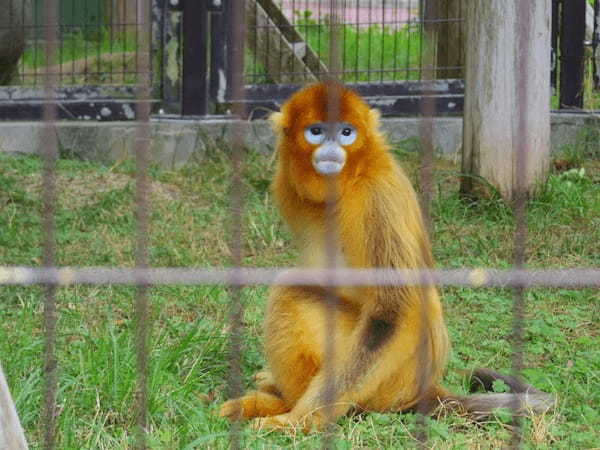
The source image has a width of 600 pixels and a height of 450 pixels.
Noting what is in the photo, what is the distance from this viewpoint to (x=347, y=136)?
3518mm

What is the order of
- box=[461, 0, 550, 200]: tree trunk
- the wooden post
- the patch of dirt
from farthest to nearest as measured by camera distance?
the patch of dirt, box=[461, 0, 550, 200]: tree trunk, the wooden post

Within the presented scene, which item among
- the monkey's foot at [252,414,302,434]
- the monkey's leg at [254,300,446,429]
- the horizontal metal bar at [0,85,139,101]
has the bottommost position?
the monkey's foot at [252,414,302,434]

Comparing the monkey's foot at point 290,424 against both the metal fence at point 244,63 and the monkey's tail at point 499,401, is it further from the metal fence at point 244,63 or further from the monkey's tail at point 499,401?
the metal fence at point 244,63

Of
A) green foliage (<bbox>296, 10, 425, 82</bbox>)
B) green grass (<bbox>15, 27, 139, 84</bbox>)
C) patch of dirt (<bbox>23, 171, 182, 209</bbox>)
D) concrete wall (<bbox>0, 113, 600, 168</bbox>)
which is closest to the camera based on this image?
patch of dirt (<bbox>23, 171, 182, 209</bbox>)

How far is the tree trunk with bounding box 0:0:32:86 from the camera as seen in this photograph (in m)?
6.99

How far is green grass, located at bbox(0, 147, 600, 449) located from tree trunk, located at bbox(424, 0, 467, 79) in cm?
127

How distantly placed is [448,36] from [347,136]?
389 cm

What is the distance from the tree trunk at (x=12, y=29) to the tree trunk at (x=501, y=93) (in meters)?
2.93

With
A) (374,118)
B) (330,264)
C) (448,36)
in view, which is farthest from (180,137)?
(330,264)

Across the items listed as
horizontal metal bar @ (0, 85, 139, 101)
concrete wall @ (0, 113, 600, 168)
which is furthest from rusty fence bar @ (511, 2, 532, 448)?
horizontal metal bar @ (0, 85, 139, 101)

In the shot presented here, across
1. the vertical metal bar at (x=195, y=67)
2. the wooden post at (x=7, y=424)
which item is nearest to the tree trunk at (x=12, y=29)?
the vertical metal bar at (x=195, y=67)

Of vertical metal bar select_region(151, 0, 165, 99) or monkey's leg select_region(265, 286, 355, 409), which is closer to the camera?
monkey's leg select_region(265, 286, 355, 409)

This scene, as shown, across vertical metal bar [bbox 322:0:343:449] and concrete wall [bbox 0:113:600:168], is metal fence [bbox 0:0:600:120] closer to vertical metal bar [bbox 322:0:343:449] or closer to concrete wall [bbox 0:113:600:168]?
concrete wall [bbox 0:113:600:168]

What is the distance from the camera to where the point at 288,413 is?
11.1 feet
